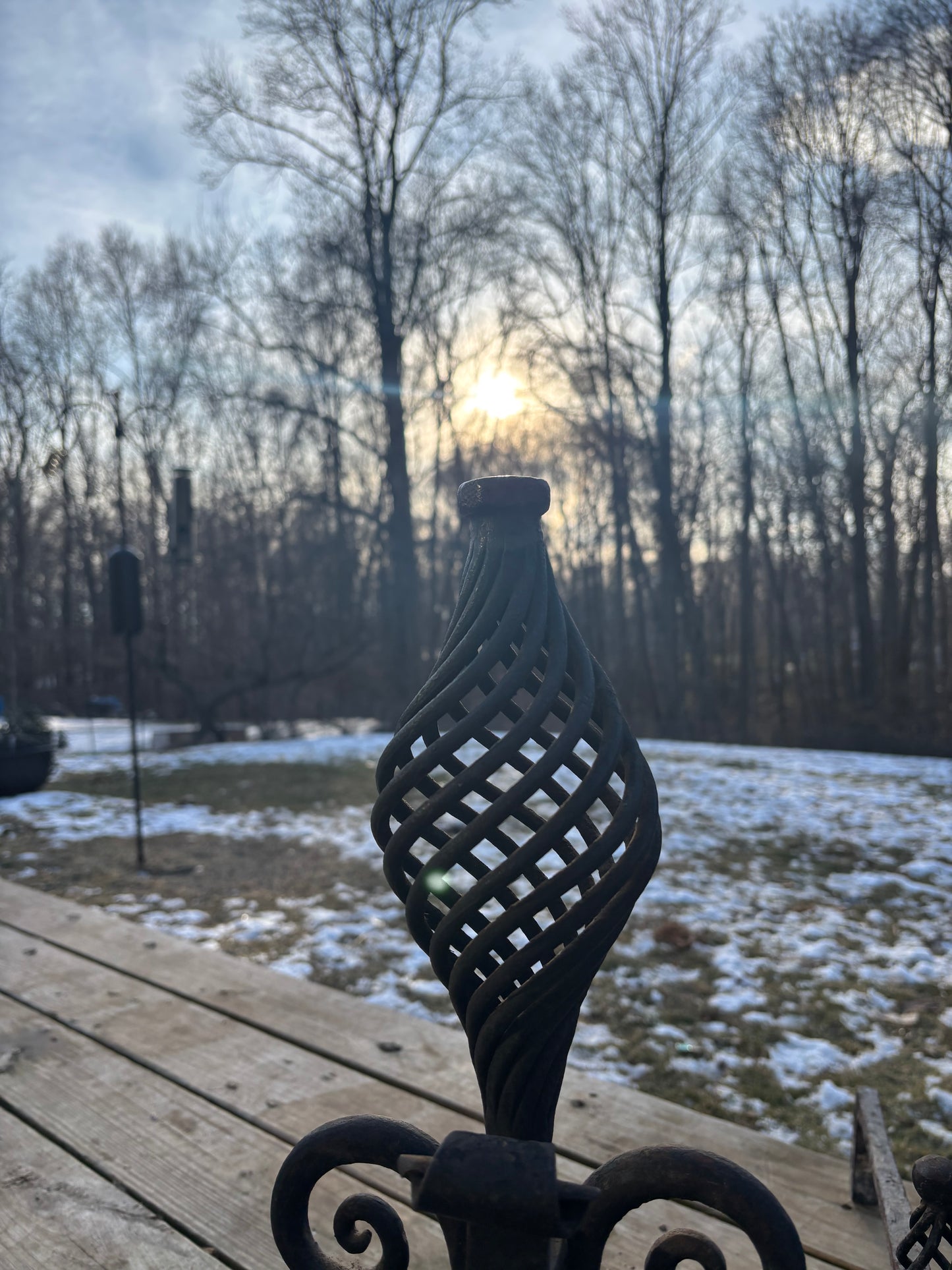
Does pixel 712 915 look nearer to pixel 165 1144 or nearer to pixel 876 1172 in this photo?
pixel 876 1172

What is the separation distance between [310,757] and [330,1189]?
9637 millimetres

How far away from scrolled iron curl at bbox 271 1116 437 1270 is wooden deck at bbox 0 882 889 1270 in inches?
27.5

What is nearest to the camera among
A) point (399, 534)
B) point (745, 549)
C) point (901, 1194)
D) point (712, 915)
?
point (901, 1194)

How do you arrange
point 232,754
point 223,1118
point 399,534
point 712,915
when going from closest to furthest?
point 223,1118 < point 712,915 < point 232,754 < point 399,534

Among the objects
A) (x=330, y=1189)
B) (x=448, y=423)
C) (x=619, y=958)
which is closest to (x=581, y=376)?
(x=448, y=423)

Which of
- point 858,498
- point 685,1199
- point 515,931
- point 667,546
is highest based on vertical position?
point 858,498

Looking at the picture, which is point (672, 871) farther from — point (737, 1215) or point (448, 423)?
point (448, 423)

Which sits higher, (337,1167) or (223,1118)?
(337,1167)

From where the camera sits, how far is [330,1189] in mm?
1688

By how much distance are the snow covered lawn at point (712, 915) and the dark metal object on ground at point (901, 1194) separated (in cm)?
104

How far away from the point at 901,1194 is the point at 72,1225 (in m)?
1.44

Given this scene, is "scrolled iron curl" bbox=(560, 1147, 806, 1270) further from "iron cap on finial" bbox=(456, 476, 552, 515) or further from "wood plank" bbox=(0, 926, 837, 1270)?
"wood plank" bbox=(0, 926, 837, 1270)

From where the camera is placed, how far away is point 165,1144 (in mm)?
1837

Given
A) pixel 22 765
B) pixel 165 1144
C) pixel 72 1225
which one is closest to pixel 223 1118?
pixel 165 1144
